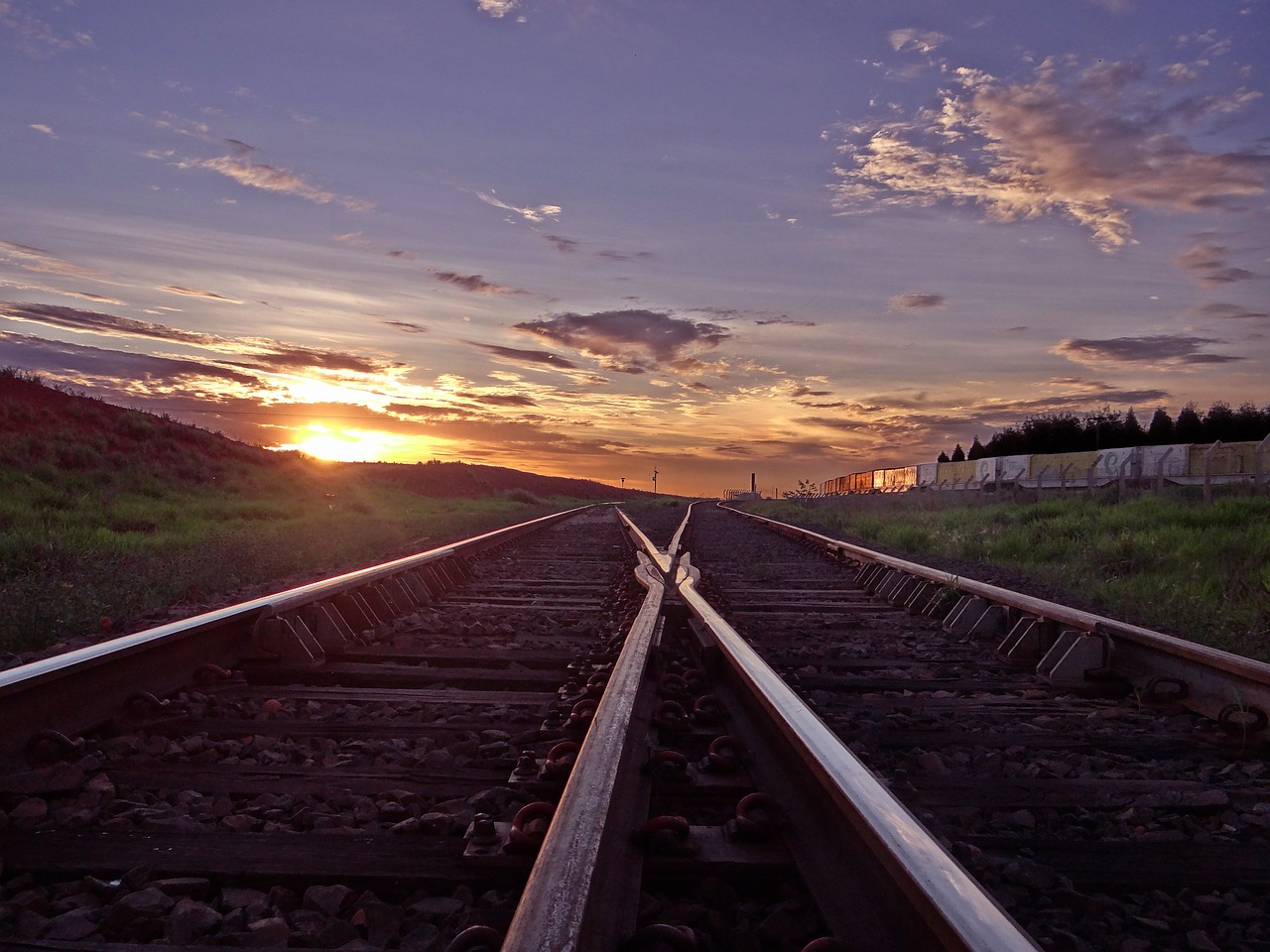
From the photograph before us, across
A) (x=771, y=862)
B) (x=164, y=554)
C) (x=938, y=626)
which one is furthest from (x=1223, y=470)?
(x=771, y=862)

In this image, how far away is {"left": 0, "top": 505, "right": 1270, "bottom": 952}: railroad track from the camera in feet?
6.34

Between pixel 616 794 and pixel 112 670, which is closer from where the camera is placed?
pixel 616 794

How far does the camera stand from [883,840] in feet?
5.99

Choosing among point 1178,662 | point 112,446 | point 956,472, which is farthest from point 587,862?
point 956,472

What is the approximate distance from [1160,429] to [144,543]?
224ft

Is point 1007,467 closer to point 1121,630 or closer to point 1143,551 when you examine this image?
point 1143,551

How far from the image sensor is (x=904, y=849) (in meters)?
1.79

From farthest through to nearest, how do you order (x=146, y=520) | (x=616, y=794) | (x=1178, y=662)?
(x=146, y=520) → (x=1178, y=662) → (x=616, y=794)

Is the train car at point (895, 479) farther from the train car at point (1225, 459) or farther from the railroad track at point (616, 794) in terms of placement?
the railroad track at point (616, 794)

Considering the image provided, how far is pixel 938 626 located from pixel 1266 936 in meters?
4.54

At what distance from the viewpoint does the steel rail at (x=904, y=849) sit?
4.86 feet

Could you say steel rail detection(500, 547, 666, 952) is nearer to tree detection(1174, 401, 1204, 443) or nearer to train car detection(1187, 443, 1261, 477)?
train car detection(1187, 443, 1261, 477)

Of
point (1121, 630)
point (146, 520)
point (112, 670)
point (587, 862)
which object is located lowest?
point (146, 520)

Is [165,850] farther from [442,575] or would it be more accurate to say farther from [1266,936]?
[442,575]
